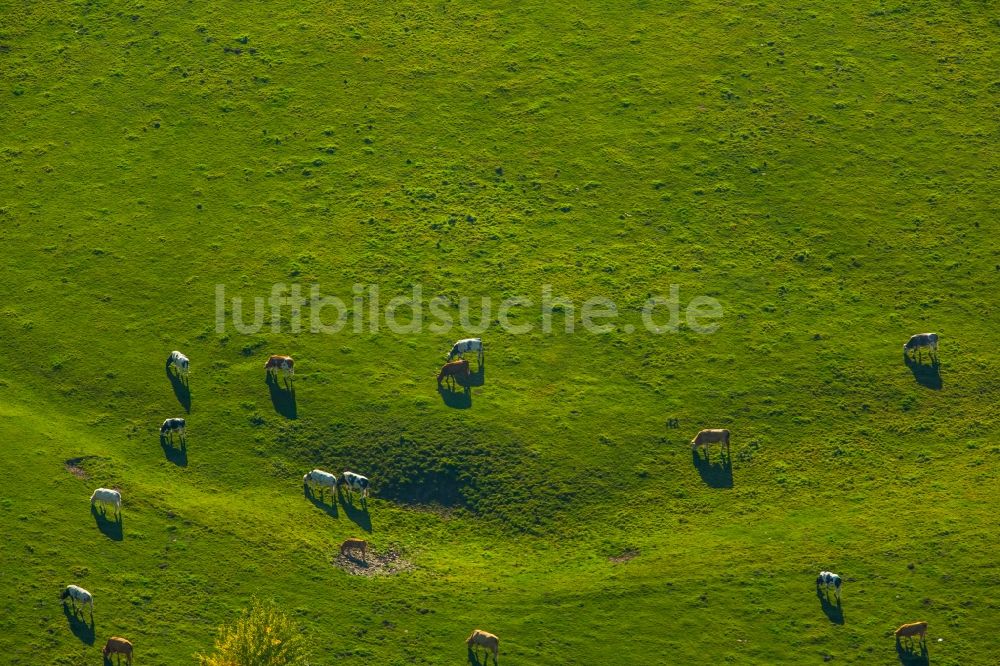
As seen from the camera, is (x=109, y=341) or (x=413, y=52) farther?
(x=413, y=52)

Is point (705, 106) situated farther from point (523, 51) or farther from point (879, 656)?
point (879, 656)

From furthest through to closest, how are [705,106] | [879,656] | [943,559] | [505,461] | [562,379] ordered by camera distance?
[705,106], [562,379], [505,461], [943,559], [879,656]

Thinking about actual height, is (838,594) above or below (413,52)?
below

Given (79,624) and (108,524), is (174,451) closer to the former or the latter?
(108,524)

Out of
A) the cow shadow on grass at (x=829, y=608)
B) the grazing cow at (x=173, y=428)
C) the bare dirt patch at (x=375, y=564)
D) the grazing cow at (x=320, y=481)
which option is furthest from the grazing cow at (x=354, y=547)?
the cow shadow on grass at (x=829, y=608)

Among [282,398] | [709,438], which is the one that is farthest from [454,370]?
[709,438]

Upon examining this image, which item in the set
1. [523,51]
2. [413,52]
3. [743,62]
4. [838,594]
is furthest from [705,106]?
[838,594]
